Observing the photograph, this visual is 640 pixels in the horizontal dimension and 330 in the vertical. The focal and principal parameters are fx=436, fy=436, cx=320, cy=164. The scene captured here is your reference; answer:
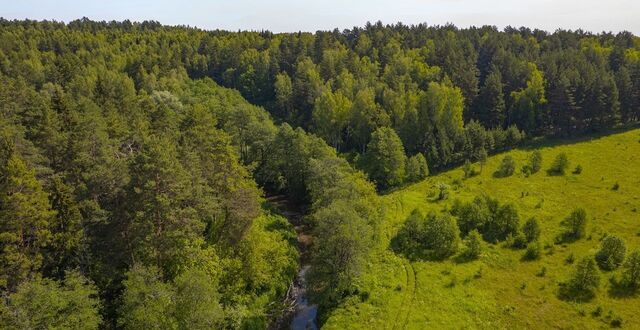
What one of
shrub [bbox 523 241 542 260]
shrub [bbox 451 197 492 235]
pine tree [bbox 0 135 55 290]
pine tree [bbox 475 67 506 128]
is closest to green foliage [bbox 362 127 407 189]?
shrub [bbox 451 197 492 235]

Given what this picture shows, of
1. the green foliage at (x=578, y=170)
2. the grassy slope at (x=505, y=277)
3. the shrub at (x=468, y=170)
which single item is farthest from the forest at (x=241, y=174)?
the grassy slope at (x=505, y=277)

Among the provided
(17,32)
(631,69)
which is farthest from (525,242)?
(17,32)

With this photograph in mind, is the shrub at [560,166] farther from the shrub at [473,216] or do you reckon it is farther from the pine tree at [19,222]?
the pine tree at [19,222]

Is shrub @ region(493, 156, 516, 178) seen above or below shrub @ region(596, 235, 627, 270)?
above

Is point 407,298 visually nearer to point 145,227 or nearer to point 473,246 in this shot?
point 473,246

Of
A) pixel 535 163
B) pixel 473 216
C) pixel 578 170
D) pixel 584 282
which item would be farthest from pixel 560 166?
pixel 584 282

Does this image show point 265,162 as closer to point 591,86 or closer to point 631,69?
point 591,86

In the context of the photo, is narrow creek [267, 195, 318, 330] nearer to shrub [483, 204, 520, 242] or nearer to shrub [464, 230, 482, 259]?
shrub [464, 230, 482, 259]
